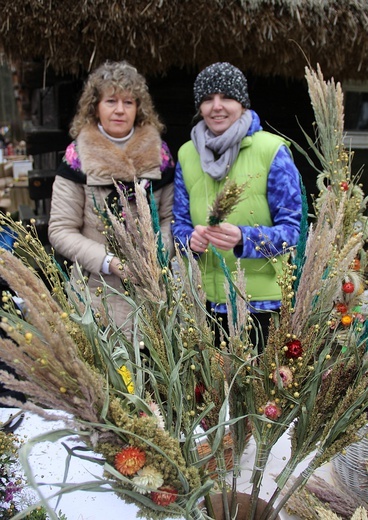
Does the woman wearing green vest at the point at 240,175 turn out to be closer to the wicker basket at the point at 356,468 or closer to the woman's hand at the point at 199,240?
the woman's hand at the point at 199,240

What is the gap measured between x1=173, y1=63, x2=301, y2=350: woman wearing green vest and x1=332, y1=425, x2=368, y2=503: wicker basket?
71cm

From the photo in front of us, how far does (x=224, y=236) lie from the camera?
4.64ft

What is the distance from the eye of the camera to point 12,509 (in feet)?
2.72

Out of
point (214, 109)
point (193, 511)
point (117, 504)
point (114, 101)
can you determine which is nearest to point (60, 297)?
point (193, 511)

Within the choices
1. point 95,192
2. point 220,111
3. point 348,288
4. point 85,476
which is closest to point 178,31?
point 220,111

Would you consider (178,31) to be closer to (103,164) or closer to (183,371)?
(103,164)

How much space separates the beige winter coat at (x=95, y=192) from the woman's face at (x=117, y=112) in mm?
46

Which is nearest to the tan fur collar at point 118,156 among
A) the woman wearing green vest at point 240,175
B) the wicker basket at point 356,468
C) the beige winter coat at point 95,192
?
the beige winter coat at point 95,192

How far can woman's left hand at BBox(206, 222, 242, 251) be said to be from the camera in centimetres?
139

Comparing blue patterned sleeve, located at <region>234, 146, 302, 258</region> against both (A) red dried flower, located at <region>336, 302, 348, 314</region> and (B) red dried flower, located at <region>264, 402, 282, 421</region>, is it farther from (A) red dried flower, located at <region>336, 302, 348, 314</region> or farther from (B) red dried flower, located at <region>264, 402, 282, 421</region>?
(B) red dried flower, located at <region>264, 402, 282, 421</region>

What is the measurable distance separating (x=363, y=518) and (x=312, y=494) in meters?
0.19

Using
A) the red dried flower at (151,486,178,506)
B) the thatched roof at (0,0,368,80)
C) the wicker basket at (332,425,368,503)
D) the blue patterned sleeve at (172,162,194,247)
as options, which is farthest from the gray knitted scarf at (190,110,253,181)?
the red dried flower at (151,486,178,506)

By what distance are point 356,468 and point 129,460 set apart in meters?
0.54

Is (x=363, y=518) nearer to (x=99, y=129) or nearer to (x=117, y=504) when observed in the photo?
(x=117, y=504)
